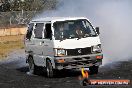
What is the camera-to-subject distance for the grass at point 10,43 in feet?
115

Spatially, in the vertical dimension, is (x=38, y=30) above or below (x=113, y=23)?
below

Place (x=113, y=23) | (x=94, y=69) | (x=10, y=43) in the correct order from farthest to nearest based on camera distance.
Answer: (x=10, y=43) < (x=113, y=23) < (x=94, y=69)

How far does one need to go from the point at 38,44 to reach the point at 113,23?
28.7 feet

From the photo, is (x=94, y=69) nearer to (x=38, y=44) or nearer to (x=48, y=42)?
(x=48, y=42)

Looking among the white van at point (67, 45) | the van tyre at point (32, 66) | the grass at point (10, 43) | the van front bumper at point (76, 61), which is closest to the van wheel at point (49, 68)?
the white van at point (67, 45)

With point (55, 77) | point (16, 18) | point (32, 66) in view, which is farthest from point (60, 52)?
point (16, 18)

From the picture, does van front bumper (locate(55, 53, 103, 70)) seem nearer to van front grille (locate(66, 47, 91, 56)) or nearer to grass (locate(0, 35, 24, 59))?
van front grille (locate(66, 47, 91, 56))

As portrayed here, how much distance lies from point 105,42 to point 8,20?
29.1 meters

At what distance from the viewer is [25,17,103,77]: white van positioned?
56.1 feet

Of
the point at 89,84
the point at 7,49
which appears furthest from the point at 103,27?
the point at 89,84

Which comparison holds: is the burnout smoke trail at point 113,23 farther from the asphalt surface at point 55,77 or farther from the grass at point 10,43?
the grass at point 10,43

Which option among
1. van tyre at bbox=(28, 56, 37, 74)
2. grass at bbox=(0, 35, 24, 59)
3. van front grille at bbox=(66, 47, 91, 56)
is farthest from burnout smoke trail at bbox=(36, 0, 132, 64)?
grass at bbox=(0, 35, 24, 59)

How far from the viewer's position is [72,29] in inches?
704

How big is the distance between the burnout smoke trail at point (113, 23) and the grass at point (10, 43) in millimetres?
5480
